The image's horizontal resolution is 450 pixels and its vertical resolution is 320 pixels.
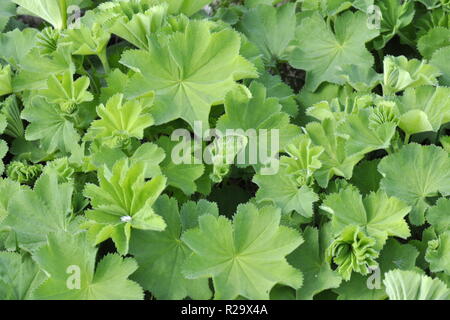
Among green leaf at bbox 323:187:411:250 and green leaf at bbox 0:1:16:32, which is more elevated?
green leaf at bbox 0:1:16:32

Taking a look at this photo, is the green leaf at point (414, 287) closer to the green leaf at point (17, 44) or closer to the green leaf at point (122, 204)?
the green leaf at point (122, 204)

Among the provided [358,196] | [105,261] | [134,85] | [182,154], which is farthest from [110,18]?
[358,196]

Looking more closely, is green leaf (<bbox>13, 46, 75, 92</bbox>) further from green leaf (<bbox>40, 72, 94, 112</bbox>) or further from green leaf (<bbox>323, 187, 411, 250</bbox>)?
green leaf (<bbox>323, 187, 411, 250</bbox>)

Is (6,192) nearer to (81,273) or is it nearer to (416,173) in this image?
(81,273)

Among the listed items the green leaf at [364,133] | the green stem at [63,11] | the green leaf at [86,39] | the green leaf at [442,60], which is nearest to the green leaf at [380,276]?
the green leaf at [364,133]

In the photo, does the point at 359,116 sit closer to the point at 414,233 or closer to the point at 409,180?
the point at 409,180

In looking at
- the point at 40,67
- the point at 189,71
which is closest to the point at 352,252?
the point at 189,71

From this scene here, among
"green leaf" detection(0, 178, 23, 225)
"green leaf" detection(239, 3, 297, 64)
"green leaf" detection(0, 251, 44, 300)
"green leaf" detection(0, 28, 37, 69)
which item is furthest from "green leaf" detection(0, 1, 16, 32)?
"green leaf" detection(0, 251, 44, 300)

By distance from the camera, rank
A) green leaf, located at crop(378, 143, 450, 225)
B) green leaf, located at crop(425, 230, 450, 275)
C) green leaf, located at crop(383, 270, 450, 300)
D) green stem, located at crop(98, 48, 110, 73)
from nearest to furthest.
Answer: green leaf, located at crop(383, 270, 450, 300) → green leaf, located at crop(425, 230, 450, 275) → green leaf, located at crop(378, 143, 450, 225) → green stem, located at crop(98, 48, 110, 73)
